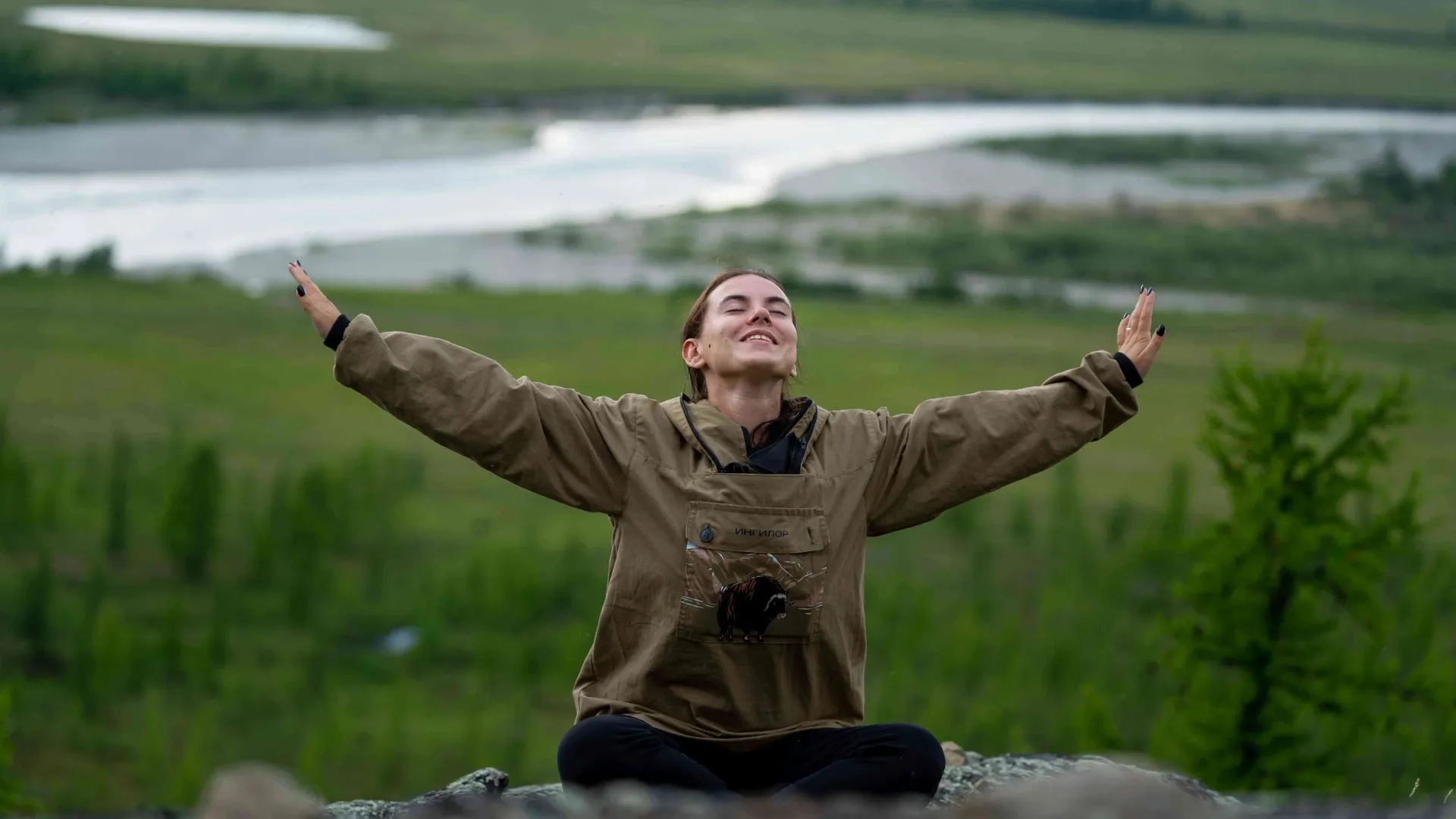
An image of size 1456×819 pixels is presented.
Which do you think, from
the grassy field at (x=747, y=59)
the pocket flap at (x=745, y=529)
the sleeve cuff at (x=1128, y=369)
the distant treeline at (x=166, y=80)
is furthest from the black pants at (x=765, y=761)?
the grassy field at (x=747, y=59)

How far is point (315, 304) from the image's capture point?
11.3ft

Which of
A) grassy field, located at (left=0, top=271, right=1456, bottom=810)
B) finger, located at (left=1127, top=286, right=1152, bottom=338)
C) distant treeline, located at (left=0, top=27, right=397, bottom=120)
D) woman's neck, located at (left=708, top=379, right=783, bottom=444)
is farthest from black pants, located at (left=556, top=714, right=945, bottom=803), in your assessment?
distant treeline, located at (left=0, top=27, right=397, bottom=120)

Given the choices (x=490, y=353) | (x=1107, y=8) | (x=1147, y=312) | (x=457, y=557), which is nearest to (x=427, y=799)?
(x=1147, y=312)

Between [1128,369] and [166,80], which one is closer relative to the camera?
[1128,369]

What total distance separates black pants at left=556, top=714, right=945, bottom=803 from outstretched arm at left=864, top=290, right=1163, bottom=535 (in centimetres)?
46

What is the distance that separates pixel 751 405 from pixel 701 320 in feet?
0.91

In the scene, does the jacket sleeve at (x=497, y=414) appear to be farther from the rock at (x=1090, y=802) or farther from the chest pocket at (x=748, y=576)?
the rock at (x=1090, y=802)

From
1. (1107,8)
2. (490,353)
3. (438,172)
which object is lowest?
(490,353)

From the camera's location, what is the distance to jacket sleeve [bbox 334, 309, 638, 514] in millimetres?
3363

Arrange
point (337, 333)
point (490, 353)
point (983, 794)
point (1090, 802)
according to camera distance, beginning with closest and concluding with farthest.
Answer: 1. point (1090, 802)
2. point (983, 794)
3. point (337, 333)
4. point (490, 353)

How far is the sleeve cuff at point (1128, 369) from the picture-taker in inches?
144

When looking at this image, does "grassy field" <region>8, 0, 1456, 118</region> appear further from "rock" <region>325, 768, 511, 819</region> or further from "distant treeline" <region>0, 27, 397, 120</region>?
"rock" <region>325, 768, 511, 819</region>

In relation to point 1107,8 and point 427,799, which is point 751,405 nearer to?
point 427,799

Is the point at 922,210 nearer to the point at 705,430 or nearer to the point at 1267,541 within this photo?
the point at 1267,541
